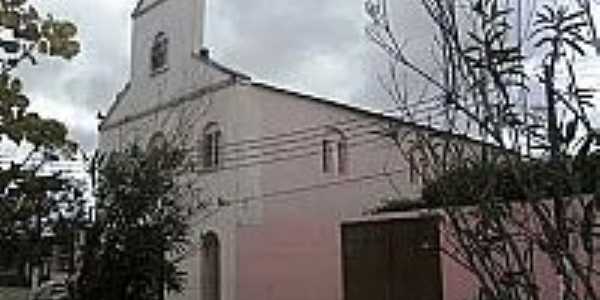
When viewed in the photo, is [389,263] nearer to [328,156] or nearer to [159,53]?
[328,156]

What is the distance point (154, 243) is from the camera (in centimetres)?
1336

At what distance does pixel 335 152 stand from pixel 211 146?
402cm

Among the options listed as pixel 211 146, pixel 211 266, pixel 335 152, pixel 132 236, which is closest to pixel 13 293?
pixel 132 236

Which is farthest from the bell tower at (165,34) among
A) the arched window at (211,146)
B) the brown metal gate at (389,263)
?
the brown metal gate at (389,263)

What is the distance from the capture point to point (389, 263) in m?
20.1

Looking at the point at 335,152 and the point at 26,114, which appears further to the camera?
the point at 335,152

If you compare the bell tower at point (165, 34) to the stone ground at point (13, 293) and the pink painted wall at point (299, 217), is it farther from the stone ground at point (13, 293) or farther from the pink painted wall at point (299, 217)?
the stone ground at point (13, 293)

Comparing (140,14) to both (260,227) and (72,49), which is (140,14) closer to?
(260,227)

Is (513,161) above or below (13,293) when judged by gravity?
above

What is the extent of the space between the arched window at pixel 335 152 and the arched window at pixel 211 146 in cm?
343

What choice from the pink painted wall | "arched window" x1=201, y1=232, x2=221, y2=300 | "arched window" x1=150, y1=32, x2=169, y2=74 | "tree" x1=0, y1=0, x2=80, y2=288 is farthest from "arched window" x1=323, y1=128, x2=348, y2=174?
"tree" x1=0, y1=0, x2=80, y2=288

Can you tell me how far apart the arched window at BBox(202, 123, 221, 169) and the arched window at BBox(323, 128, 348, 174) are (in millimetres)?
3427

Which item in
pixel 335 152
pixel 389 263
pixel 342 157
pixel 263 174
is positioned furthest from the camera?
pixel 342 157

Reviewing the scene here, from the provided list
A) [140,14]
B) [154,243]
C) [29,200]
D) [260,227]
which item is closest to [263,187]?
[260,227]
